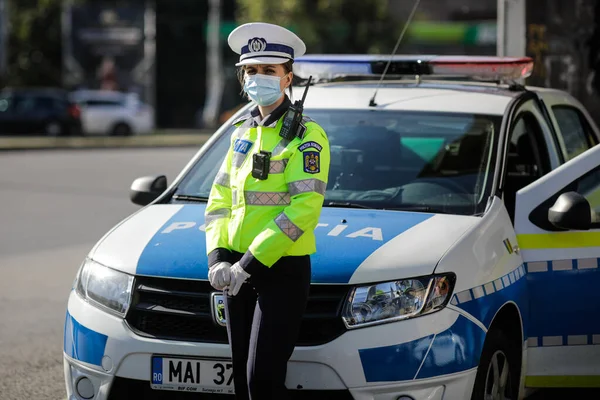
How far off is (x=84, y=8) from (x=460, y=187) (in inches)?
1679

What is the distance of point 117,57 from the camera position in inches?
1843

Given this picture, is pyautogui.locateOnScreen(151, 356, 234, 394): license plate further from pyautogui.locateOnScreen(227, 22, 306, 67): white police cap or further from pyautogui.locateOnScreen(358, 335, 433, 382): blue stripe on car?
pyautogui.locateOnScreen(227, 22, 306, 67): white police cap

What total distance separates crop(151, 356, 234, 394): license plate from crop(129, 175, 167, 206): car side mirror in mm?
1548

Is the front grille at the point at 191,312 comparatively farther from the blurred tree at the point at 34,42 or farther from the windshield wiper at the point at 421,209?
the blurred tree at the point at 34,42

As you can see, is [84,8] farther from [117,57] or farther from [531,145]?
[531,145]

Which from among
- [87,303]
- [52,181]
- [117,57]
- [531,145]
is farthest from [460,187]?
[117,57]

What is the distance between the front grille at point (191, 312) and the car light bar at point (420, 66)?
83.1 inches

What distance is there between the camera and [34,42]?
48219 mm

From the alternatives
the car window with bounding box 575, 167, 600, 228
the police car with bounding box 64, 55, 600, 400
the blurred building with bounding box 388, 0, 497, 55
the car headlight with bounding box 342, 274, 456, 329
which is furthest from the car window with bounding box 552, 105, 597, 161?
the blurred building with bounding box 388, 0, 497, 55

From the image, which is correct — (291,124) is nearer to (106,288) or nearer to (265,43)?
(265,43)

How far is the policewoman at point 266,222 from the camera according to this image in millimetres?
3979

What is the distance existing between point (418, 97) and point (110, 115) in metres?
33.1

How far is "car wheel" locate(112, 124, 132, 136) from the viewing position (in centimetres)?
3837

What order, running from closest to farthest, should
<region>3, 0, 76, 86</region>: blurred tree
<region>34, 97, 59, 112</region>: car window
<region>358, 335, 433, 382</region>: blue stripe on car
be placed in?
<region>358, 335, 433, 382</region>: blue stripe on car → <region>34, 97, 59, 112</region>: car window → <region>3, 0, 76, 86</region>: blurred tree
